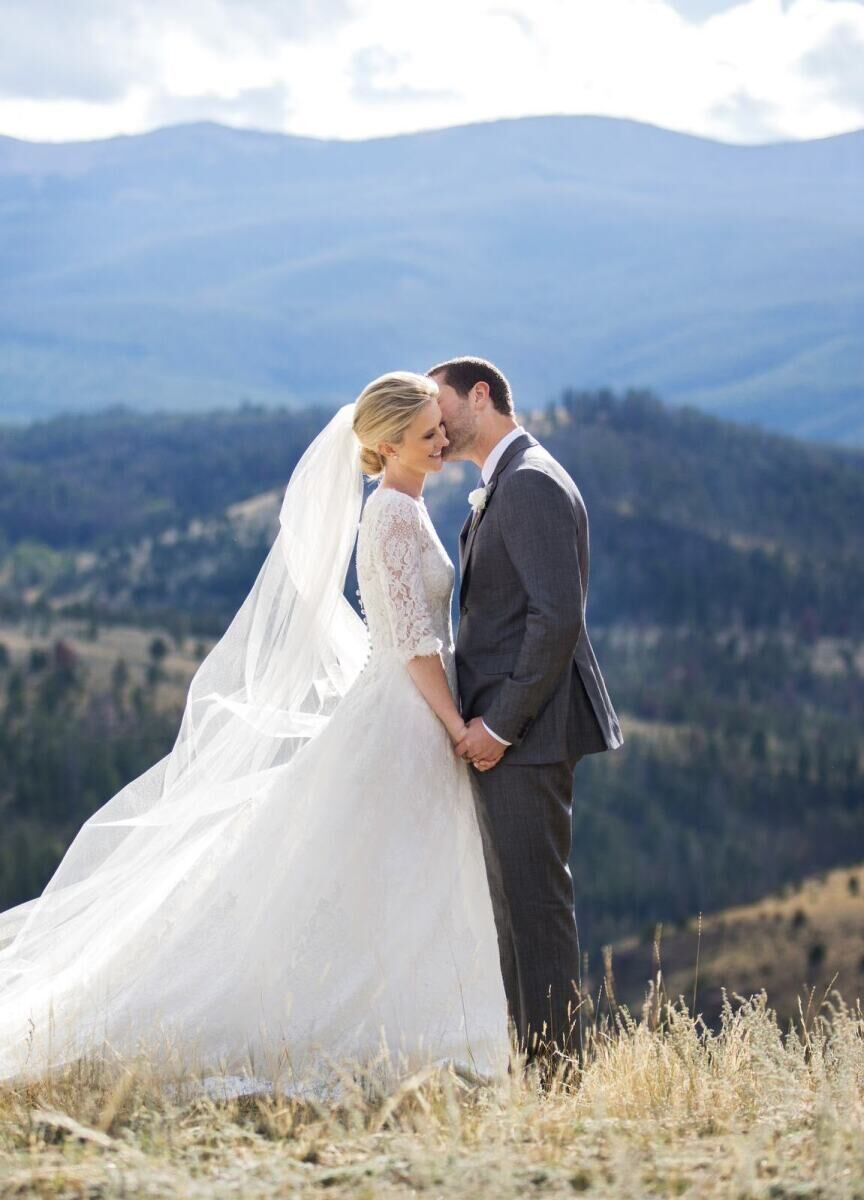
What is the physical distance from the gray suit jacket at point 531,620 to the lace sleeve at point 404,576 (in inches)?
7.1

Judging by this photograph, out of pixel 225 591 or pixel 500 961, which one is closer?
pixel 500 961

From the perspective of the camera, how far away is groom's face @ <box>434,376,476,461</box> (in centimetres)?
459

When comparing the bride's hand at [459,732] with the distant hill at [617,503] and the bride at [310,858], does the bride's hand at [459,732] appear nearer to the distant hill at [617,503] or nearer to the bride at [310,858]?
the bride at [310,858]

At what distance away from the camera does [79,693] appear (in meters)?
55.5

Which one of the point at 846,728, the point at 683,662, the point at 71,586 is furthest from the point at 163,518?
the point at 846,728

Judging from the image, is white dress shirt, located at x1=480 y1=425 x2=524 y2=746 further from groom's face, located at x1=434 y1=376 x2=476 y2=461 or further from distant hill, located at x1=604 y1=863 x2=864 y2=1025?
distant hill, located at x1=604 y1=863 x2=864 y2=1025

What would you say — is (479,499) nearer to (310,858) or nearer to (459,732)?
(459,732)

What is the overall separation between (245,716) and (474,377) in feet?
4.17

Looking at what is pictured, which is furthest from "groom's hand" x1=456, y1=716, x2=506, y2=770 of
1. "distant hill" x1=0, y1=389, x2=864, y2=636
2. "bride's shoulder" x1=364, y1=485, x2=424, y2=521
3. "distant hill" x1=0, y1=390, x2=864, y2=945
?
"distant hill" x1=0, y1=389, x2=864, y2=636

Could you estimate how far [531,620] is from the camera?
4285mm

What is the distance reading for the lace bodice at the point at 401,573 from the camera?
4.43 m

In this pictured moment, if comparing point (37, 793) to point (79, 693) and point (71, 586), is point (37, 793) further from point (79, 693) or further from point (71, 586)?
point (71, 586)

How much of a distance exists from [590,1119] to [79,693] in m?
53.7

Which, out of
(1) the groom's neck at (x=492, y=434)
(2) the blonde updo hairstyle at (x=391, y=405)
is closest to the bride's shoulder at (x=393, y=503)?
(2) the blonde updo hairstyle at (x=391, y=405)
